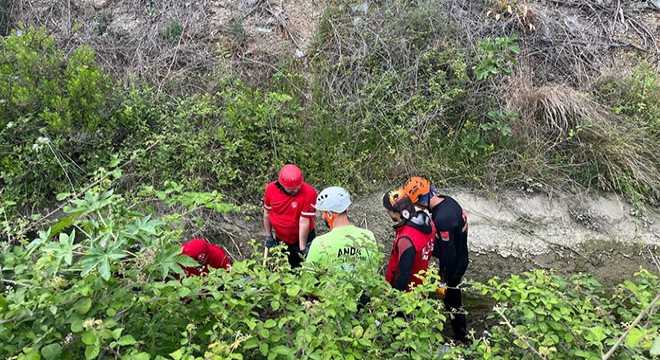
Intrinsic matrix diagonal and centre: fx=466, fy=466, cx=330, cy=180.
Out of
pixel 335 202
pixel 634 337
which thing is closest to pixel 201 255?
pixel 335 202

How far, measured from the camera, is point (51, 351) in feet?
5.64

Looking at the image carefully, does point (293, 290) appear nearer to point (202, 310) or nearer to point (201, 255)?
point (202, 310)

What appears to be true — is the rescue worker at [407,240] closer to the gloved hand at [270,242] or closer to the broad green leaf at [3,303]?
the gloved hand at [270,242]

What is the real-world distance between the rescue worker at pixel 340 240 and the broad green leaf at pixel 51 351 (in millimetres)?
1262

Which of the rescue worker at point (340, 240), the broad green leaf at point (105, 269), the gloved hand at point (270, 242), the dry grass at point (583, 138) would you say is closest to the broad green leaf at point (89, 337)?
the broad green leaf at point (105, 269)

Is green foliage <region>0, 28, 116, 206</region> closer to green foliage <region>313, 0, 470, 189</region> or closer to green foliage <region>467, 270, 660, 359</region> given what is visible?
green foliage <region>313, 0, 470, 189</region>

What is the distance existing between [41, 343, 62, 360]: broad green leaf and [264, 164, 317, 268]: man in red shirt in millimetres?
2356

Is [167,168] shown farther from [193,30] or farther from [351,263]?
[351,263]

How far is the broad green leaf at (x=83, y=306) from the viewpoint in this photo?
1.80 m

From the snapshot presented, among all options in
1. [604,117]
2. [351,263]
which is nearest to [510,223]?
[604,117]

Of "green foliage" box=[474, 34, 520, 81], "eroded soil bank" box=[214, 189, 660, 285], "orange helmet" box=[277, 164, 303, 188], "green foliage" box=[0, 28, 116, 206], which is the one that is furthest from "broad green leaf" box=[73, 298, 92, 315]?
"green foliage" box=[474, 34, 520, 81]

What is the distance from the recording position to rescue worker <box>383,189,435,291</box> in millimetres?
3158

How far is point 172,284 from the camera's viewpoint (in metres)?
1.97

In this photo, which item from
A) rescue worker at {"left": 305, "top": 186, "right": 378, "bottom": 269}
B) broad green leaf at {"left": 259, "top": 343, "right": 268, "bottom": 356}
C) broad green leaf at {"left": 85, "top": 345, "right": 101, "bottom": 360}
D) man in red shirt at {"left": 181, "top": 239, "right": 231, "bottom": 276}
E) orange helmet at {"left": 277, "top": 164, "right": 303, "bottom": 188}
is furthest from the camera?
orange helmet at {"left": 277, "top": 164, "right": 303, "bottom": 188}
